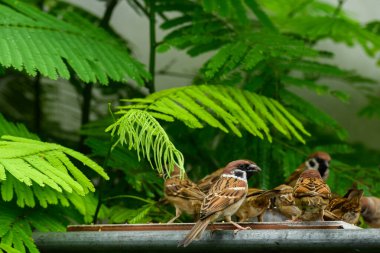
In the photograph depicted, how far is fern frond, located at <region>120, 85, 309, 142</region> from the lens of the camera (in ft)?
8.82

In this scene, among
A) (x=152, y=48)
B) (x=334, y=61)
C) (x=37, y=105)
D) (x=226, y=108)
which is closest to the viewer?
(x=226, y=108)

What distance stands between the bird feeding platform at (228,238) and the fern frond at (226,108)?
45 cm

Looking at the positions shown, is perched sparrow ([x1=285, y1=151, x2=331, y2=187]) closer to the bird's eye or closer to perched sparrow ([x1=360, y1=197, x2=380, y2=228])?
the bird's eye

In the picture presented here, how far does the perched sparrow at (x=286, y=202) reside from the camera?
2534mm

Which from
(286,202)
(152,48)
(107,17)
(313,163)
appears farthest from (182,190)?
(107,17)

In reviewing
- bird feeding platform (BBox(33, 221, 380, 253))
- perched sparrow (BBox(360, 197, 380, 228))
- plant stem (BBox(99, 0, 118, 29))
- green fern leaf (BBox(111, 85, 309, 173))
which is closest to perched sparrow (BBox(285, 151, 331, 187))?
green fern leaf (BBox(111, 85, 309, 173))

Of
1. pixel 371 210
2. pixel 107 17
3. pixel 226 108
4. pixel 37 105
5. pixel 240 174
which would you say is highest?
pixel 107 17

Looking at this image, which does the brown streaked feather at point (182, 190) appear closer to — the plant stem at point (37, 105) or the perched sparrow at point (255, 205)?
the perched sparrow at point (255, 205)

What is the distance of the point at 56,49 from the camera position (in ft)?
9.50

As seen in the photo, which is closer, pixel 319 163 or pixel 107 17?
pixel 319 163

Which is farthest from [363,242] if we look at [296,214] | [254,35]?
[254,35]

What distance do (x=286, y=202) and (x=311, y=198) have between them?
0.21m

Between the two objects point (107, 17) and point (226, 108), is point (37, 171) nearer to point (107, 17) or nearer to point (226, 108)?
point (226, 108)

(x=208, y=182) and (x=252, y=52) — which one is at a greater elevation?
(x=252, y=52)
